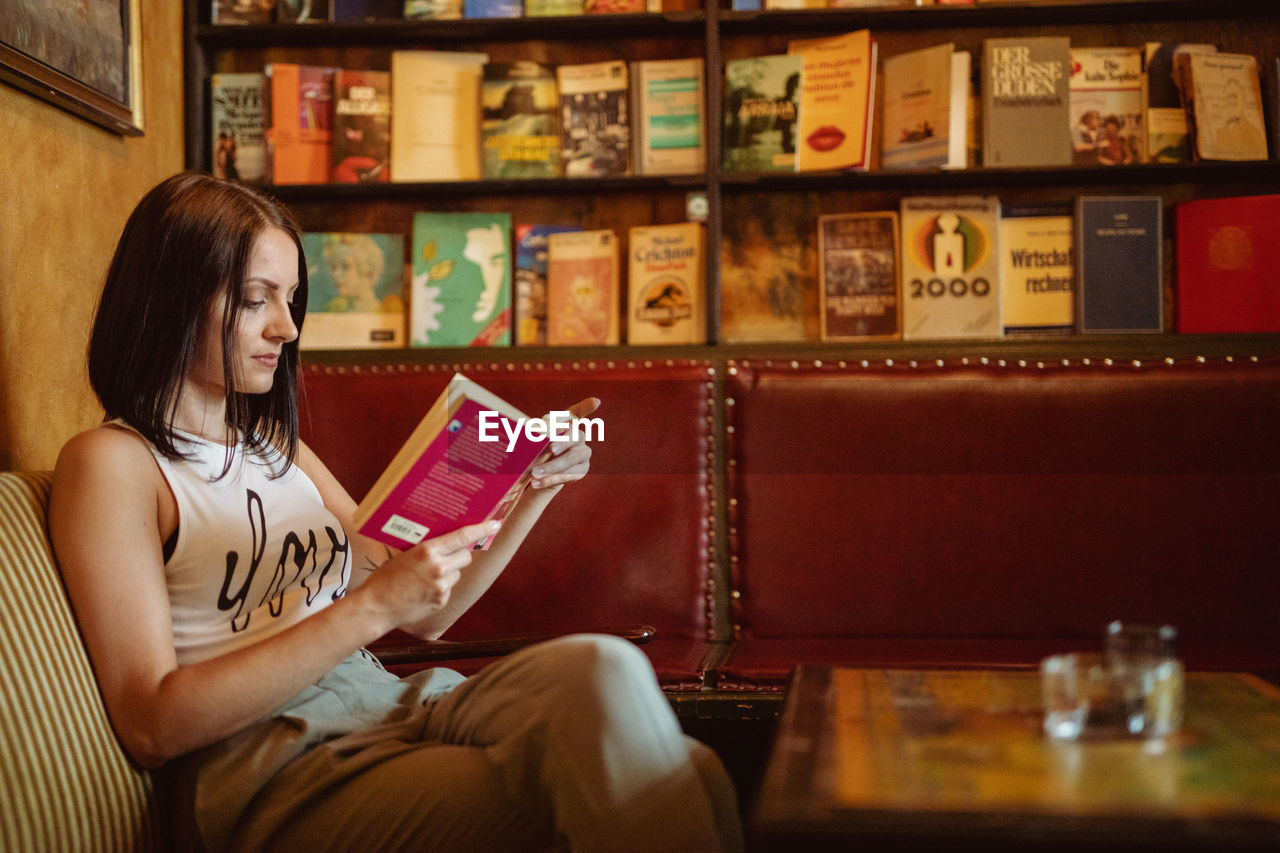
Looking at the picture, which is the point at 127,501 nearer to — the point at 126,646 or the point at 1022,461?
the point at 126,646

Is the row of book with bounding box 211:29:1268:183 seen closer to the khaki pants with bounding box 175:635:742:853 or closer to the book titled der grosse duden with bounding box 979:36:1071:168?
the book titled der grosse duden with bounding box 979:36:1071:168

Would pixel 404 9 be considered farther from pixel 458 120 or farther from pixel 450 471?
pixel 450 471

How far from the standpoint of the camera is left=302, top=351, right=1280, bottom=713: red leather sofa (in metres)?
2.12

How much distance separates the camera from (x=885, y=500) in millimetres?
2211

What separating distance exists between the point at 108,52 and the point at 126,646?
1.41 metres

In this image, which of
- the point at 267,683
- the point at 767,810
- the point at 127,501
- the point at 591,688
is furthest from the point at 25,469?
the point at 767,810

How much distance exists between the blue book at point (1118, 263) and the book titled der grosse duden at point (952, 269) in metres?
0.21

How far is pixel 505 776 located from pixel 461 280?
1.66 meters

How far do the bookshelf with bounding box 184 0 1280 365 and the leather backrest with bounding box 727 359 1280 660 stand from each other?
0.11 metres

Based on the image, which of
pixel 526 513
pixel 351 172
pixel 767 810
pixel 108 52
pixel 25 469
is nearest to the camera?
pixel 767 810

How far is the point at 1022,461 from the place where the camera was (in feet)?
7.17

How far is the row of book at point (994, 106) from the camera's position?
7.80 ft

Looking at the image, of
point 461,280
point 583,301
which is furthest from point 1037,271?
point 461,280

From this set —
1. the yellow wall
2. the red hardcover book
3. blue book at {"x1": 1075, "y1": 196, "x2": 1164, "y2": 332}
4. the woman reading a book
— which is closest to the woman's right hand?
the woman reading a book
